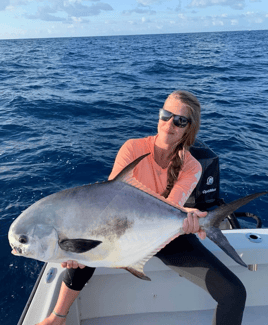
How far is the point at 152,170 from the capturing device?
9.25 feet

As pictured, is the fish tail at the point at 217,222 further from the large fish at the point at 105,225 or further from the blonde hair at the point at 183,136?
the blonde hair at the point at 183,136

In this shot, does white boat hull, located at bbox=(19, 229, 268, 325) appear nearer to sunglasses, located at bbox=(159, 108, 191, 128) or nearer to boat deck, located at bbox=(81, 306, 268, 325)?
boat deck, located at bbox=(81, 306, 268, 325)

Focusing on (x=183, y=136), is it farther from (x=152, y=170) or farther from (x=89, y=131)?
(x=89, y=131)

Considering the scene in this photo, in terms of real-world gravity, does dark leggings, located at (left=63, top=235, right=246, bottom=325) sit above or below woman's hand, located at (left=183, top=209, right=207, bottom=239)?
below

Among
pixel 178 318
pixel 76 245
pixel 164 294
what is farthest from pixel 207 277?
pixel 76 245

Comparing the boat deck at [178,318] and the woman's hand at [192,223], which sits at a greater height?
the woman's hand at [192,223]

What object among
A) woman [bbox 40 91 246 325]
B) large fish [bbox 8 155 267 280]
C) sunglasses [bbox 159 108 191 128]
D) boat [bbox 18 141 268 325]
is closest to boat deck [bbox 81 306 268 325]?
boat [bbox 18 141 268 325]

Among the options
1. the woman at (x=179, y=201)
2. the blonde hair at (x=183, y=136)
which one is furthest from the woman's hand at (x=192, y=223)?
the blonde hair at (x=183, y=136)

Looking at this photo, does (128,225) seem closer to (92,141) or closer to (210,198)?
(210,198)

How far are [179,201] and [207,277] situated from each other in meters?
0.63

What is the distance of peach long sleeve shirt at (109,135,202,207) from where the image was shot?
8.70 feet

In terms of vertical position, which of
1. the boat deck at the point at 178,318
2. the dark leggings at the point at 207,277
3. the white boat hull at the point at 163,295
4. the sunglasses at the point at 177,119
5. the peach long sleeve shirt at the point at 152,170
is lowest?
the boat deck at the point at 178,318

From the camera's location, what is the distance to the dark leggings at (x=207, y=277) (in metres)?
2.26

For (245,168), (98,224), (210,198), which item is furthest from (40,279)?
(245,168)
